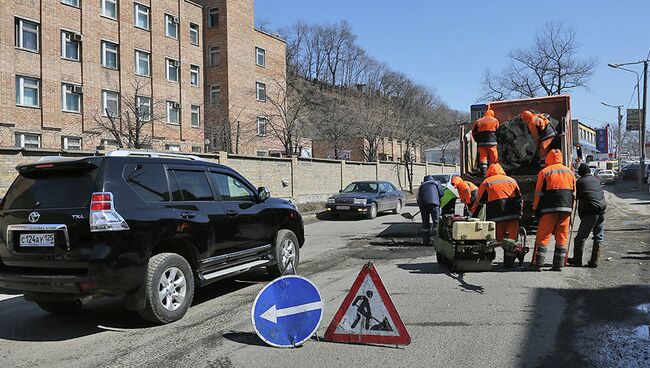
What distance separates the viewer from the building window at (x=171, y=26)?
3442cm

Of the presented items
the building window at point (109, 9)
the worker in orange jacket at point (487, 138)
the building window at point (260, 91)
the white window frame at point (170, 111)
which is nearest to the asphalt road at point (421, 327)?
the worker in orange jacket at point (487, 138)

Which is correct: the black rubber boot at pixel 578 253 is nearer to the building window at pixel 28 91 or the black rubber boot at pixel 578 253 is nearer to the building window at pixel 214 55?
the building window at pixel 28 91

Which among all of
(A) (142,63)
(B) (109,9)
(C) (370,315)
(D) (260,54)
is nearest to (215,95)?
(D) (260,54)

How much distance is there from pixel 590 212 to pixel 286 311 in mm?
6065

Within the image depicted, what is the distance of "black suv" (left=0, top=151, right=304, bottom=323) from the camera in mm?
5176

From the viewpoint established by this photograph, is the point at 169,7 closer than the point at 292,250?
No

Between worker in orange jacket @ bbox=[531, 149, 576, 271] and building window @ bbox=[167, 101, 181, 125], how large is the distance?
2919 cm

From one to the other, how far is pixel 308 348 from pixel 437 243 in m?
4.74

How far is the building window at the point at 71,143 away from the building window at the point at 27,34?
4.75 metres

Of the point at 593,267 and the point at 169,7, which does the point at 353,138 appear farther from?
the point at 593,267

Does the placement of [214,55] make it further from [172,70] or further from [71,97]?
[71,97]

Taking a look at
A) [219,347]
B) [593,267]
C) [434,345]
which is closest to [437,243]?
[593,267]

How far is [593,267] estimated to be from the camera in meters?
8.71

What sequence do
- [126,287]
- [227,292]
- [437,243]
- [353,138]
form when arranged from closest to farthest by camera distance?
[126,287] → [227,292] → [437,243] → [353,138]
